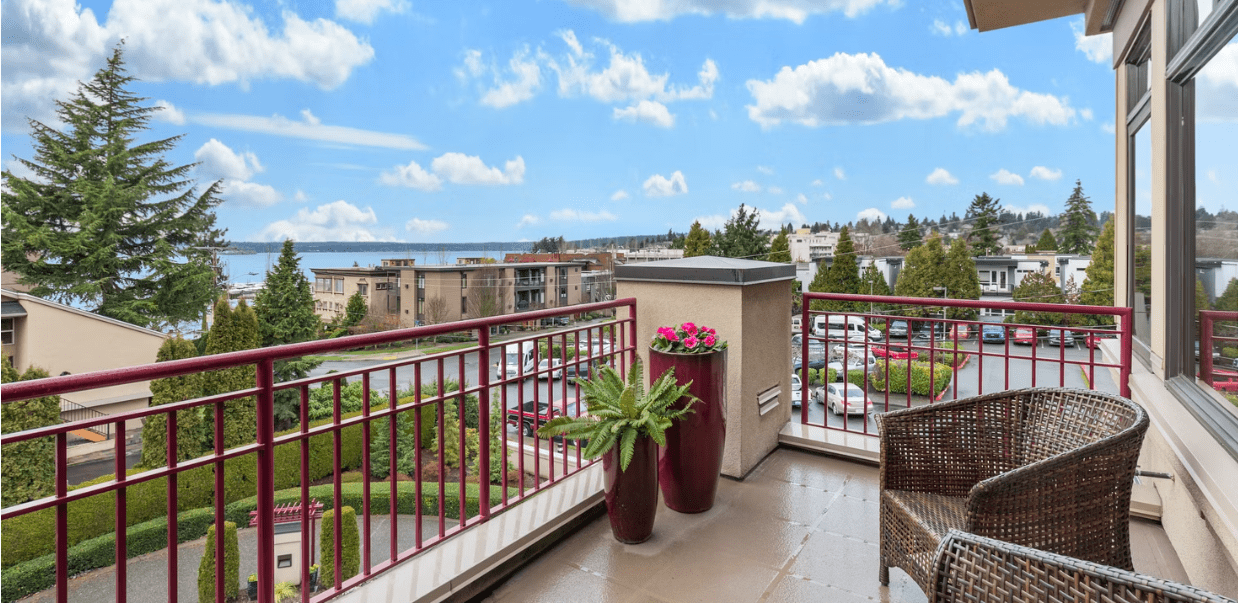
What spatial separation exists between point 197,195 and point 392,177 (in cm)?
4571

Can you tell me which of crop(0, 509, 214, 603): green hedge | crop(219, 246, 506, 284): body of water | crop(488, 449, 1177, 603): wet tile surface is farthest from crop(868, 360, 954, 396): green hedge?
crop(219, 246, 506, 284): body of water

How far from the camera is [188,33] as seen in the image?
6500cm

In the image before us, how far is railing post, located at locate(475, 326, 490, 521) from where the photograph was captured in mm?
2311

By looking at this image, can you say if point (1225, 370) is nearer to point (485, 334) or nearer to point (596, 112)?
point (485, 334)

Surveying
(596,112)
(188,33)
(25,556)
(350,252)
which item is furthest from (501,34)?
(25,556)

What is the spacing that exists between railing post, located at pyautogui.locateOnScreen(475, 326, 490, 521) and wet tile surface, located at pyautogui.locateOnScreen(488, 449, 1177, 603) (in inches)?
12.2

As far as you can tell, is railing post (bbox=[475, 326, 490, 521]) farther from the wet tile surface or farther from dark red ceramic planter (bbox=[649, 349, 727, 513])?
dark red ceramic planter (bbox=[649, 349, 727, 513])

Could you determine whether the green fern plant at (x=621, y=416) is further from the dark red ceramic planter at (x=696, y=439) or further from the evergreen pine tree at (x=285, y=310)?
the evergreen pine tree at (x=285, y=310)

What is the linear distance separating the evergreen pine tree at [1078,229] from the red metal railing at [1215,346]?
117 feet

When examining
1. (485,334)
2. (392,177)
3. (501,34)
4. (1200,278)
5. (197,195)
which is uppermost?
(501,34)

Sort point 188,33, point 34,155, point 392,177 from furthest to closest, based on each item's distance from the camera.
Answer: point 392,177 → point 188,33 → point 34,155

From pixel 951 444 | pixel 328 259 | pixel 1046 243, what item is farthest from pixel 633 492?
pixel 328 259

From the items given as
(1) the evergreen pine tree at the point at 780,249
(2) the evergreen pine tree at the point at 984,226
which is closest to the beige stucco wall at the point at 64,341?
(1) the evergreen pine tree at the point at 780,249

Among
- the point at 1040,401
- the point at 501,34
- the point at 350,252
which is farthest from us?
the point at 501,34
